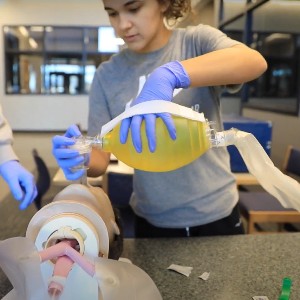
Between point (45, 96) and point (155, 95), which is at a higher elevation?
point (155, 95)

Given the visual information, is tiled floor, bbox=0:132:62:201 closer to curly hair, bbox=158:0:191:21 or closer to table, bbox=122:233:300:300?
curly hair, bbox=158:0:191:21

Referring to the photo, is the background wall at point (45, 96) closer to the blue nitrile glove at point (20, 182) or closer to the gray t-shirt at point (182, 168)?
the gray t-shirt at point (182, 168)

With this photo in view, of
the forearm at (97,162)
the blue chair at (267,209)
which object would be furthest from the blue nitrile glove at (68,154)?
the blue chair at (267,209)

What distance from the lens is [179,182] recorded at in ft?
3.14

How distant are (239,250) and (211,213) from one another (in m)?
0.15

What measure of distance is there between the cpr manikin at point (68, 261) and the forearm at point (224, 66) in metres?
0.31

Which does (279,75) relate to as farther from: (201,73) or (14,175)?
(14,175)

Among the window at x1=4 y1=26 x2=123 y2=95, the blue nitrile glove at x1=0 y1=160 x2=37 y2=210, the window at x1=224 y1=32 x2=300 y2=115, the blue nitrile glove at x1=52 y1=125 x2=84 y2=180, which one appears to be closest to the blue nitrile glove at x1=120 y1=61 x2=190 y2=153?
the blue nitrile glove at x1=52 y1=125 x2=84 y2=180

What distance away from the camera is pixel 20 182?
0.65m

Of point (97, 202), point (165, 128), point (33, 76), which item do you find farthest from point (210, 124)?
point (33, 76)

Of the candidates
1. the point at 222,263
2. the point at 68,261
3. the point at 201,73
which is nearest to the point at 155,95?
the point at 201,73

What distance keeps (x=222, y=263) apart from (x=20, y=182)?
1.48ft

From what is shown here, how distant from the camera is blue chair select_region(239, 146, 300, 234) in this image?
88.8 inches

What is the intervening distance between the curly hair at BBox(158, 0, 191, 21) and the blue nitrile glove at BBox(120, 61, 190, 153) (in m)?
0.37
